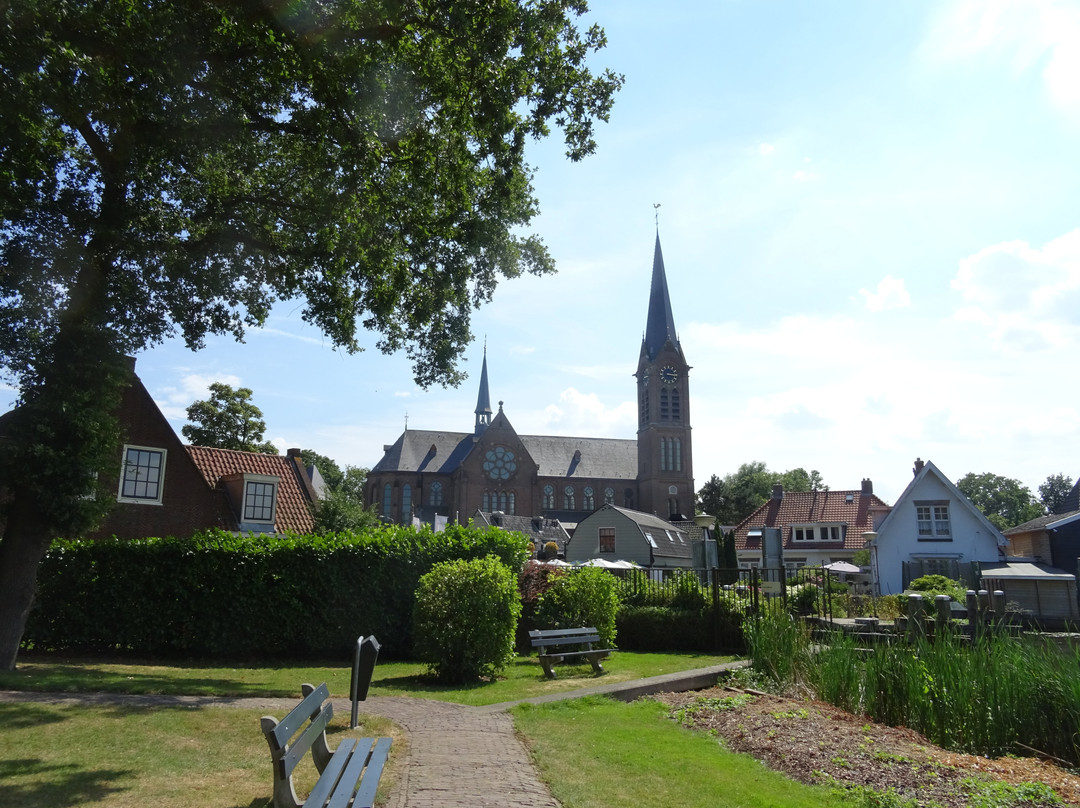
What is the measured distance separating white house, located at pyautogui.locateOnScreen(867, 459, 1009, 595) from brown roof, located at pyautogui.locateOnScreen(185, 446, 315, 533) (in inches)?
1124

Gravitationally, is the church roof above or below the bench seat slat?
above

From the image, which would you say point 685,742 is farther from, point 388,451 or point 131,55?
point 388,451

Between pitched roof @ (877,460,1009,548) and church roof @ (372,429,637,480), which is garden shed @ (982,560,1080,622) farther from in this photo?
church roof @ (372,429,637,480)

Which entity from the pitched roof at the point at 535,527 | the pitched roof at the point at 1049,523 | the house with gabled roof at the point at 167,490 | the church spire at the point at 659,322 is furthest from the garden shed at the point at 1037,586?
the church spire at the point at 659,322

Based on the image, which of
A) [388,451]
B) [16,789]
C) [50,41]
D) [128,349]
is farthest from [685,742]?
[388,451]

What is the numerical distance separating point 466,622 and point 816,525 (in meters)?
46.4

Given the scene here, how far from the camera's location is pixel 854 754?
23.4ft

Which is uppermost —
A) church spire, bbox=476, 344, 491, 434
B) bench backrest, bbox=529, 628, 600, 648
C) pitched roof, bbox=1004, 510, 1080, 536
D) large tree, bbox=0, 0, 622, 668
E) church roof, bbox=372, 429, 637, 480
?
church spire, bbox=476, 344, 491, 434

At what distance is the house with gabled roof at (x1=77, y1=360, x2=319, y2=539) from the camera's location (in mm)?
24203

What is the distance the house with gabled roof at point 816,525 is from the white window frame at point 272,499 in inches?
1335

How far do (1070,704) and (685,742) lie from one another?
4.25 metres

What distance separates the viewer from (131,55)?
34.3 ft

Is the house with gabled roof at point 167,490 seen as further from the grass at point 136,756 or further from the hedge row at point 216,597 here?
the grass at point 136,756

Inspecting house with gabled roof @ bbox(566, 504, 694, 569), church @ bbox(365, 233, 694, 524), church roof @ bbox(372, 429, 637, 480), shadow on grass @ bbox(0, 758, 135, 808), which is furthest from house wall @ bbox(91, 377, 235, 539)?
church roof @ bbox(372, 429, 637, 480)
